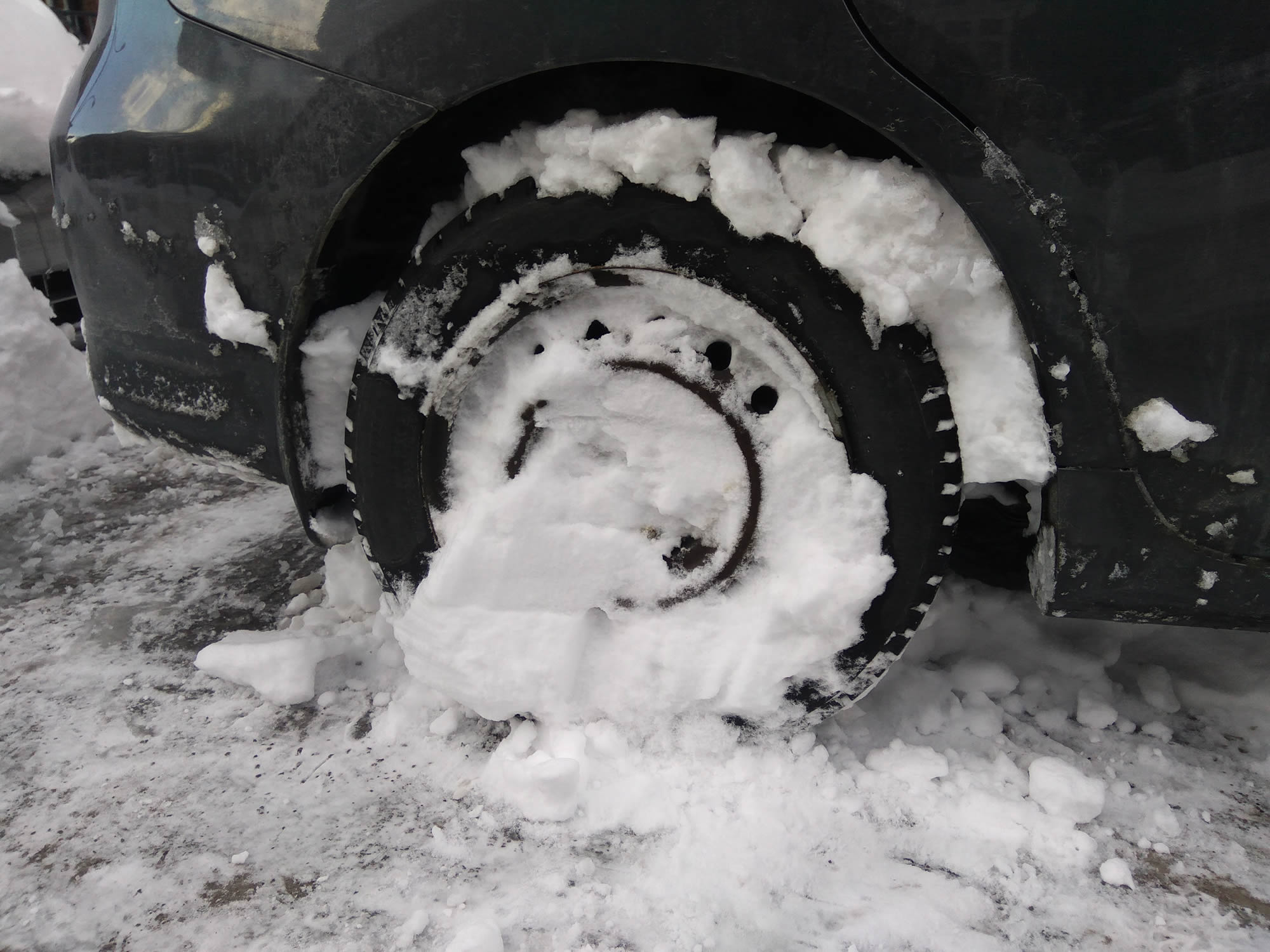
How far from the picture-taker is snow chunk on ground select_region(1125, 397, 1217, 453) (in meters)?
1.19

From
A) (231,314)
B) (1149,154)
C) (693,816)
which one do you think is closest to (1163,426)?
(1149,154)

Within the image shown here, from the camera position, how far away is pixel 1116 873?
1324 millimetres

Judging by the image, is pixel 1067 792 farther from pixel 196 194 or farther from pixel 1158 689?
pixel 196 194

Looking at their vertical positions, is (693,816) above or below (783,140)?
below

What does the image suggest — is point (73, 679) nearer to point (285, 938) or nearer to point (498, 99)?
point (285, 938)

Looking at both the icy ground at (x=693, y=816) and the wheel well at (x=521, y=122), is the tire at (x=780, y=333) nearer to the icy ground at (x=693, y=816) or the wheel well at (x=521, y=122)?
the wheel well at (x=521, y=122)

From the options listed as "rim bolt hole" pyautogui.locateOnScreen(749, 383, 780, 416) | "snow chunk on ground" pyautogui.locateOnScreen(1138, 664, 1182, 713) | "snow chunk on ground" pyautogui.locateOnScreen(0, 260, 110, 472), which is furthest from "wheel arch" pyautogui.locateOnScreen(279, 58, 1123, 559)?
"snow chunk on ground" pyautogui.locateOnScreen(0, 260, 110, 472)

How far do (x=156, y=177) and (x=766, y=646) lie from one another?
4.42 ft

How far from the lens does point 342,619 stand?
6.53 feet

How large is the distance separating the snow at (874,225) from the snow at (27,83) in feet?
9.93

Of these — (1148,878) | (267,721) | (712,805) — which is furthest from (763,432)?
(267,721)

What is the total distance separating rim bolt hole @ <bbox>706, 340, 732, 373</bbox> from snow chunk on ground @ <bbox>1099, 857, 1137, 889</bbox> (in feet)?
3.32

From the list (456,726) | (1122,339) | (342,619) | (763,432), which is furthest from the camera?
(342,619)

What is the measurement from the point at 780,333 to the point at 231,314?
953mm
